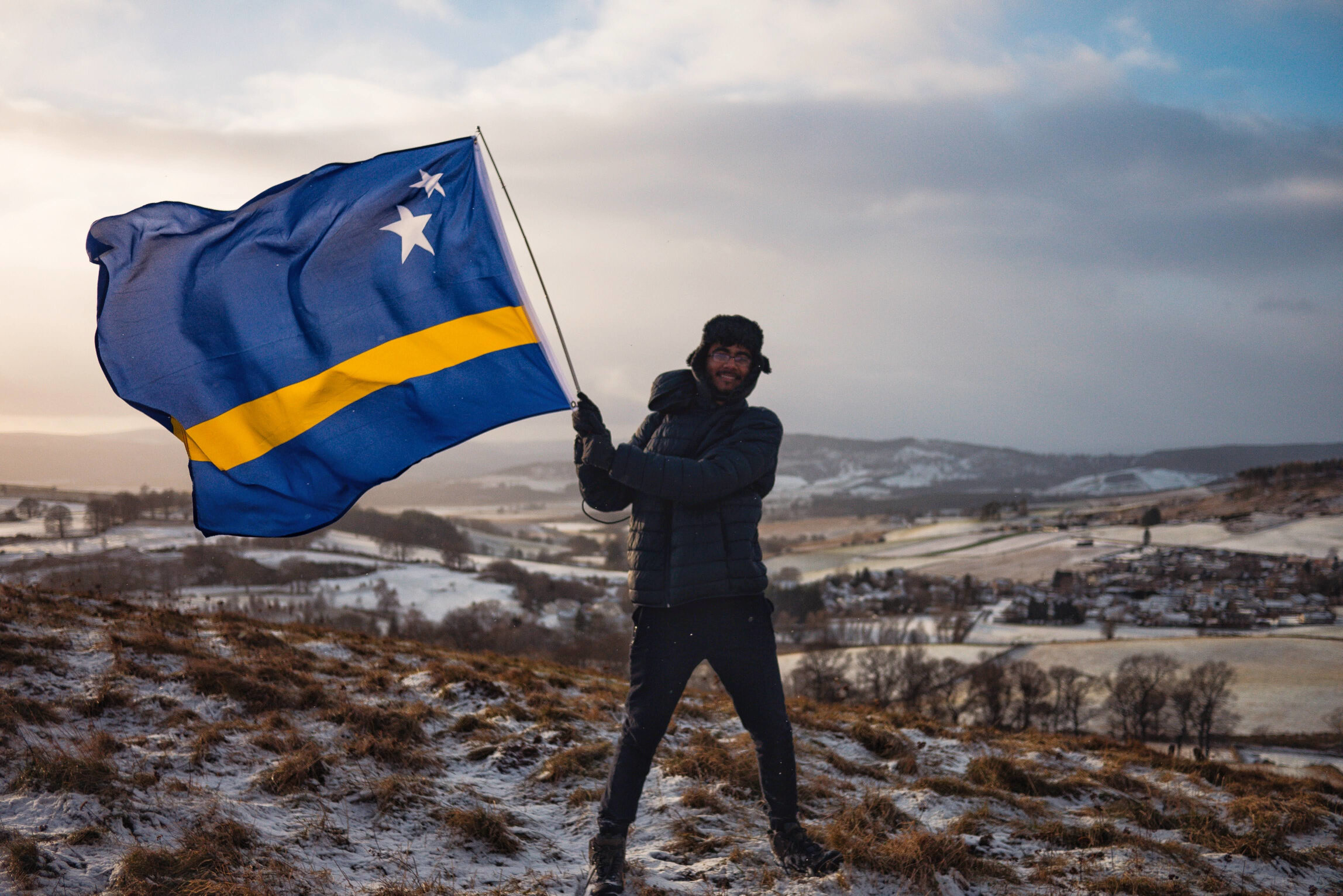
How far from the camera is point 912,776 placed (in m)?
7.43

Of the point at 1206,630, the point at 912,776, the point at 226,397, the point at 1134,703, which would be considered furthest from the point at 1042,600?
the point at 226,397

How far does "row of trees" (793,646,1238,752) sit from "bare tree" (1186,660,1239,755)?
7 cm

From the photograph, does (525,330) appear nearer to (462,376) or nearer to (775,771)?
(462,376)

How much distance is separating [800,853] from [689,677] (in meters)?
1.27

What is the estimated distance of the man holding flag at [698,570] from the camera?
4223mm

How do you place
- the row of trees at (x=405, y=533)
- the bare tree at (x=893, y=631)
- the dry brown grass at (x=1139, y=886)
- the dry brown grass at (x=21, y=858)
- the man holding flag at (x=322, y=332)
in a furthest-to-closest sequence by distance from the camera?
1. the row of trees at (x=405, y=533)
2. the bare tree at (x=893, y=631)
3. the man holding flag at (x=322, y=332)
4. the dry brown grass at (x=1139, y=886)
5. the dry brown grass at (x=21, y=858)

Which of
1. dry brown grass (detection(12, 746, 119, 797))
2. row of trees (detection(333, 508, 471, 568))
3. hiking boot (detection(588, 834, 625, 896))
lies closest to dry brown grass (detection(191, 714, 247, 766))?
dry brown grass (detection(12, 746, 119, 797))

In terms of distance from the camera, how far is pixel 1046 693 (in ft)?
139

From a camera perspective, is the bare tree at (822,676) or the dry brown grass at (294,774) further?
the bare tree at (822,676)

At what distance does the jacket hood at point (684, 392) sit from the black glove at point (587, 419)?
0.44 m

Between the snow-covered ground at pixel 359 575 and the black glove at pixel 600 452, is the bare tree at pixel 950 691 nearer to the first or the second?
the snow-covered ground at pixel 359 575

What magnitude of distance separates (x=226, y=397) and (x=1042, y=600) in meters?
94.5

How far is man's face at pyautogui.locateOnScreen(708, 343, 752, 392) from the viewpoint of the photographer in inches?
180

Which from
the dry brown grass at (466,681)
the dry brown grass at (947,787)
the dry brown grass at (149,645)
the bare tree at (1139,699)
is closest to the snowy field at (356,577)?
the dry brown grass at (149,645)
